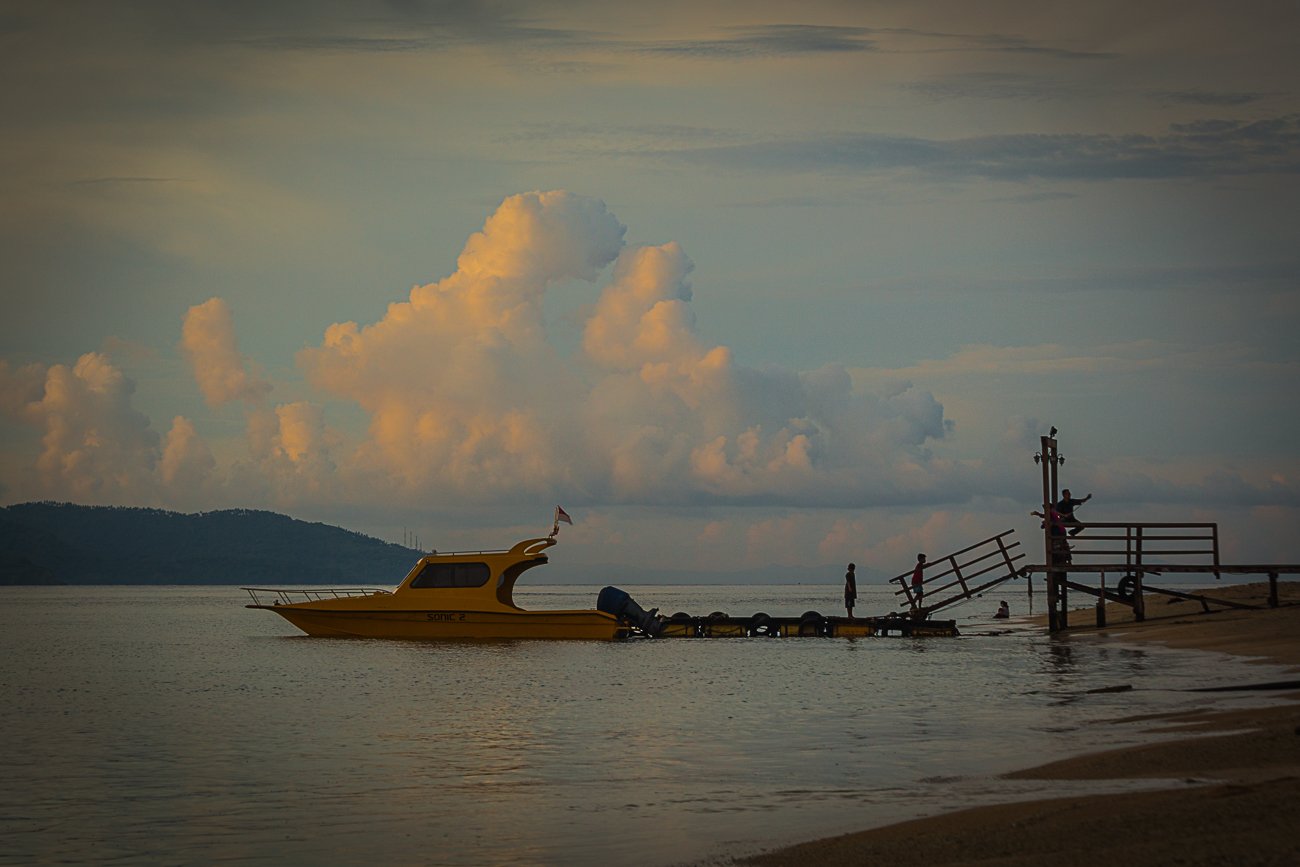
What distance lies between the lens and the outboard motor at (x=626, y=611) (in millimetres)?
40688

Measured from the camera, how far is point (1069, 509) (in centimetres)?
3684

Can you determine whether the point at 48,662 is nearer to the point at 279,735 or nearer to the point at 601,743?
the point at 279,735

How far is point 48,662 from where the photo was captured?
45.5m

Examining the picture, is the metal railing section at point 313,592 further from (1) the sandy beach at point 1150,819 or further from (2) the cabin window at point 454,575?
(1) the sandy beach at point 1150,819

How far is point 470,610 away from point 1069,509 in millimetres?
17386

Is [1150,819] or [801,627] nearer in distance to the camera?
[1150,819]

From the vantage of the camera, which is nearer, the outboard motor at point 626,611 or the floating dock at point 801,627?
the outboard motor at point 626,611

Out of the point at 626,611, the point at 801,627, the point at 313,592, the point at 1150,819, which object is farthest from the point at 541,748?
the point at 313,592

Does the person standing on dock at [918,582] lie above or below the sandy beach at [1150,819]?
above

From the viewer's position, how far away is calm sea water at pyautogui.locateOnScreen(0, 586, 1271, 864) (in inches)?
515

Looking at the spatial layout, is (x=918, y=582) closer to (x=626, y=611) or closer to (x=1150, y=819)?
(x=626, y=611)

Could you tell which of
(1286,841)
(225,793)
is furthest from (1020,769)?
(225,793)

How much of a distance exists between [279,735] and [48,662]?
27.9 meters

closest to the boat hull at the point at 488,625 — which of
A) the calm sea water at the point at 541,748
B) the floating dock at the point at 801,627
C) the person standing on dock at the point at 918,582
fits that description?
the calm sea water at the point at 541,748
